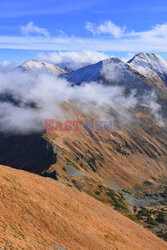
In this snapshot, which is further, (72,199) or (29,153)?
(29,153)

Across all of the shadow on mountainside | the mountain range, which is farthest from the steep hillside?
the shadow on mountainside

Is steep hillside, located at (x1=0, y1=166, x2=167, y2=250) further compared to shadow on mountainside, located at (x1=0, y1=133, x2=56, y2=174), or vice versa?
shadow on mountainside, located at (x1=0, y1=133, x2=56, y2=174)

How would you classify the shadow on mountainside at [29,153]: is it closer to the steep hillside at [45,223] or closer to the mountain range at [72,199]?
the mountain range at [72,199]

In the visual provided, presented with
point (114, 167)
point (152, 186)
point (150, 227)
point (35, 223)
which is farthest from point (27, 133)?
point (35, 223)

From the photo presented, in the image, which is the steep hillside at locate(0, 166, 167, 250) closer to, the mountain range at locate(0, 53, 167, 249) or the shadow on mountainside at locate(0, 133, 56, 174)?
the mountain range at locate(0, 53, 167, 249)

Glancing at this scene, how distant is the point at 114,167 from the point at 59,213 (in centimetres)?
15010

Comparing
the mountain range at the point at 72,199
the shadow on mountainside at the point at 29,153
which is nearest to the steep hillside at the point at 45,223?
the mountain range at the point at 72,199

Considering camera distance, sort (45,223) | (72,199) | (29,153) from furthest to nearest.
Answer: (29,153)
(72,199)
(45,223)

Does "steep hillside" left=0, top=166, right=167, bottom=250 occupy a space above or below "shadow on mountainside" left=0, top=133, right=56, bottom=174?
above

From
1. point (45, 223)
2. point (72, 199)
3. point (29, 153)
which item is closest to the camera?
point (45, 223)

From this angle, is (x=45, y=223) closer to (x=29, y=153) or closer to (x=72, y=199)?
(x=72, y=199)

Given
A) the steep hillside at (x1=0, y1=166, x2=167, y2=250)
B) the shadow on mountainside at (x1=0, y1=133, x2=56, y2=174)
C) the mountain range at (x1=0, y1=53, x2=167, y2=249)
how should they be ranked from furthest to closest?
the shadow on mountainside at (x1=0, y1=133, x2=56, y2=174), the mountain range at (x1=0, y1=53, x2=167, y2=249), the steep hillside at (x1=0, y1=166, x2=167, y2=250)

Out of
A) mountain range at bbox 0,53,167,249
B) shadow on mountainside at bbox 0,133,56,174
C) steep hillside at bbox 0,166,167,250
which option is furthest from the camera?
shadow on mountainside at bbox 0,133,56,174

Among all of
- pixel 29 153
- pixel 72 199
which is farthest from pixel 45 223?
pixel 29 153
